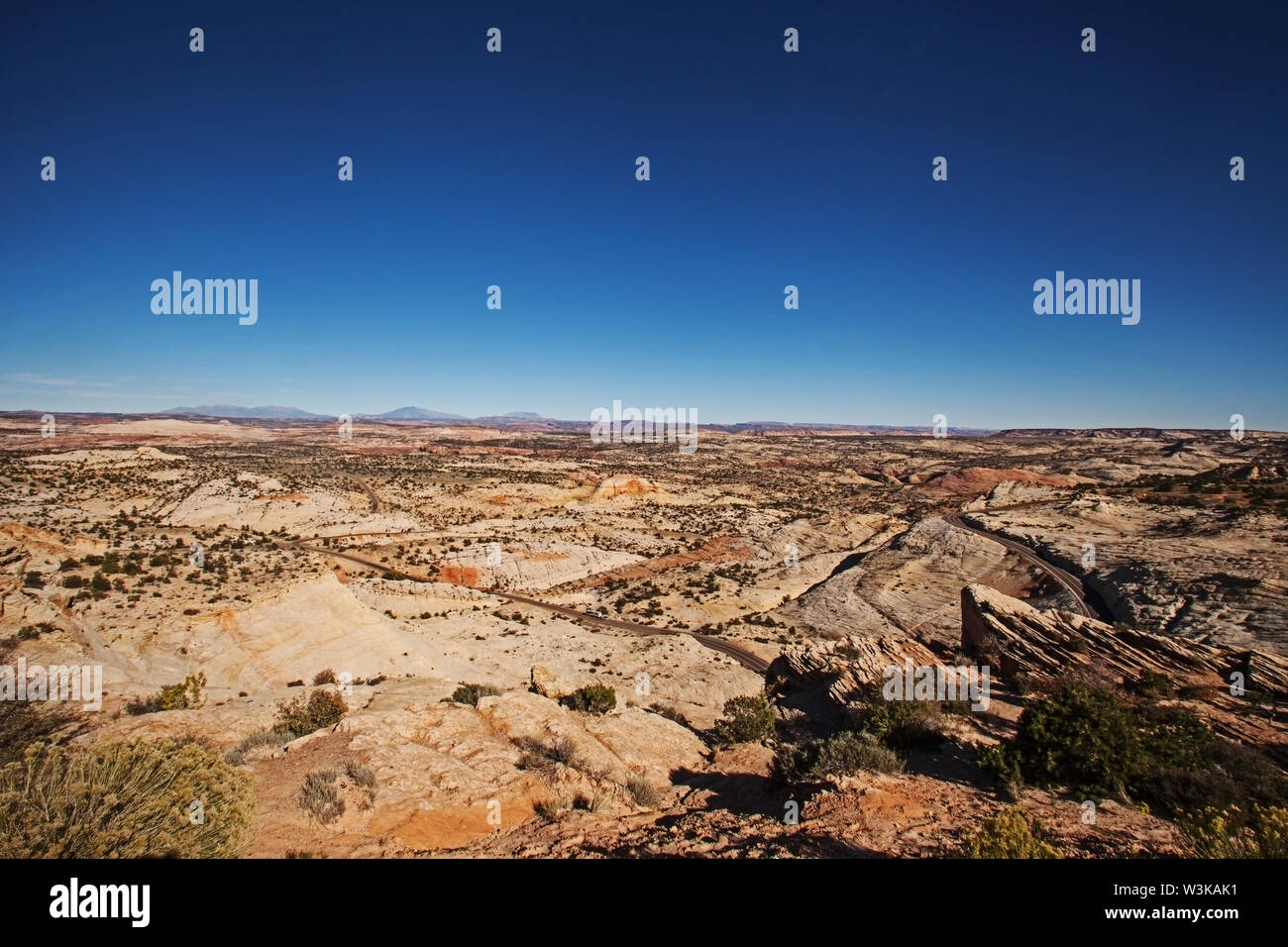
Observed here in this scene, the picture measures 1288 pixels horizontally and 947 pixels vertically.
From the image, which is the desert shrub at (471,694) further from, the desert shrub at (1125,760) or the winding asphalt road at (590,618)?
the winding asphalt road at (590,618)

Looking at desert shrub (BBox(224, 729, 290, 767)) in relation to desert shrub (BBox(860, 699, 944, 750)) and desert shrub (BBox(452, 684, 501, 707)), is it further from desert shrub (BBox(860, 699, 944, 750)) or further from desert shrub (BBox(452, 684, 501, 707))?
desert shrub (BBox(860, 699, 944, 750))

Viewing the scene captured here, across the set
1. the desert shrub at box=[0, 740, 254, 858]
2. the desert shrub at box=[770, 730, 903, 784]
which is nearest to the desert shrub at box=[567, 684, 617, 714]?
the desert shrub at box=[770, 730, 903, 784]

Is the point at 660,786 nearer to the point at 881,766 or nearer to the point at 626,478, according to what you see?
Answer: the point at 881,766

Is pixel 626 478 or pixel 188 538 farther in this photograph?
pixel 626 478

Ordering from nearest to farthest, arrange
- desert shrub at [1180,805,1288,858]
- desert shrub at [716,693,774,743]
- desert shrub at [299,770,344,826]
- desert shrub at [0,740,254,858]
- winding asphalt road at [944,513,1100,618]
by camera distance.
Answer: desert shrub at [0,740,254,858] → desert shrub at [1180,805,1288,858] → desert shrub at [299,770,344,826] → desert shrub at [716,693,774,743] → winding asphalt road at [944,513,1100,618]
